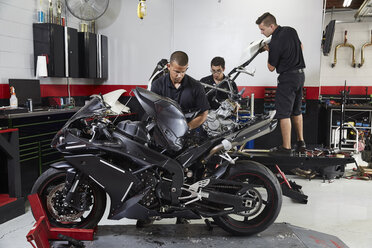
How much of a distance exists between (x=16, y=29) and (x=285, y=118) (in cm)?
348

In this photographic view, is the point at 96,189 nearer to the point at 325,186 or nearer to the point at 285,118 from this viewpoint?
the point at 285,118

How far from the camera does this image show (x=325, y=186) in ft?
13.3

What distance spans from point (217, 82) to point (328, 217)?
2.02 m

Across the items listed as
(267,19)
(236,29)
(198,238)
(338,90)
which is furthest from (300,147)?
(338,90)

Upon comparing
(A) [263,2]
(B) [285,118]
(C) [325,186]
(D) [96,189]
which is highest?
(A) [263,2]

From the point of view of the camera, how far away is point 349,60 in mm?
8367


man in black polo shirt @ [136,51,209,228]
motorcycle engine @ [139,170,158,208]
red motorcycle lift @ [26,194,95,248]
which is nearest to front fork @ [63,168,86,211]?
red motorcycle lift @ [26,194,95,248]

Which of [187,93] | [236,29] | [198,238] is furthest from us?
[236,29]

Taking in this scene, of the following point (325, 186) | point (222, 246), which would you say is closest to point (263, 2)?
point (325, 186)

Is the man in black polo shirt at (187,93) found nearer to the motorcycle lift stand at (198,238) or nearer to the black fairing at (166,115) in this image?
the black fairing at (166,115)

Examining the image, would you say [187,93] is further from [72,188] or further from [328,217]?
[328,217]

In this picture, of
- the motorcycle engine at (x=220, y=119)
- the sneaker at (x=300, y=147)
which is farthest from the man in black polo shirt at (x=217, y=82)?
the sneaker at (x=300, y=147)

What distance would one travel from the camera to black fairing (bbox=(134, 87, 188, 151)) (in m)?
2.07

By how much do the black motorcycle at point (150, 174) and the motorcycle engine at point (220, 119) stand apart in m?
1.43
